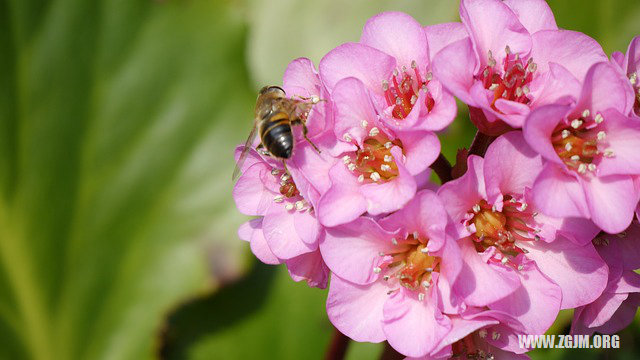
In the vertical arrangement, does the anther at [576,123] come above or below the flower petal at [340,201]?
above

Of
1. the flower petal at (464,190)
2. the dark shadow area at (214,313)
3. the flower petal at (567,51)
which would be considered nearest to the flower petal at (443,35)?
the flower petal at (567,51)

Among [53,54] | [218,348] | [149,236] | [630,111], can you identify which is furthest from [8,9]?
[630,111]

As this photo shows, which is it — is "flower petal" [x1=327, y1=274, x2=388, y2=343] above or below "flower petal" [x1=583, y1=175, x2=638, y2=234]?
below

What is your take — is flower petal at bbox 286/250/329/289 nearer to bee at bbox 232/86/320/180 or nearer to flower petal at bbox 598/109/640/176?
bee at bbox 232/86/320/180

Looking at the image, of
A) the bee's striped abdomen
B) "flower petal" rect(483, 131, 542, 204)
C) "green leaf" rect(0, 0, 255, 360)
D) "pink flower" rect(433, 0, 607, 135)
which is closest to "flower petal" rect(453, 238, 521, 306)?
"flower petal" rect(483, 131, 542, 204)

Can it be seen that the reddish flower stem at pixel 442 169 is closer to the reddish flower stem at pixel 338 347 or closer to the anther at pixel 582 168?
the anther at pixel 582 168

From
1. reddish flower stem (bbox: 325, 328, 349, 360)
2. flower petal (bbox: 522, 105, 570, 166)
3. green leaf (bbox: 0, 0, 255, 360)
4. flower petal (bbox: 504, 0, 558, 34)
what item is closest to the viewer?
flower petal (bbox: 522, 105, 570, 166)

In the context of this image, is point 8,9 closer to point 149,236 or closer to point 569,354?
point 149,236
